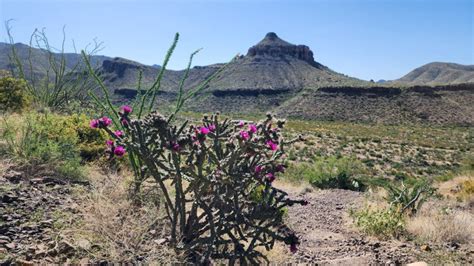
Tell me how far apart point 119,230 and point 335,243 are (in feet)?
9.24

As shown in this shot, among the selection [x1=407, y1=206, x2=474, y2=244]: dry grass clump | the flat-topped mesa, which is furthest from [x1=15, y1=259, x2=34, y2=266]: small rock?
the flat-topped mesa

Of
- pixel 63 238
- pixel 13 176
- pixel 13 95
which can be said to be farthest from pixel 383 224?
pixel 13 95

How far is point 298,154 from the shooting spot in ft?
83.5

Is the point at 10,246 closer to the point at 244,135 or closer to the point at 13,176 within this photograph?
the point at 13,176

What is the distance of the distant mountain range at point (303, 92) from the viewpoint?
219 ft

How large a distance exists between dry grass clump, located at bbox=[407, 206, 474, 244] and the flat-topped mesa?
110 meters

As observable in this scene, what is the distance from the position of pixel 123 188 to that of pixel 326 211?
4018 mm

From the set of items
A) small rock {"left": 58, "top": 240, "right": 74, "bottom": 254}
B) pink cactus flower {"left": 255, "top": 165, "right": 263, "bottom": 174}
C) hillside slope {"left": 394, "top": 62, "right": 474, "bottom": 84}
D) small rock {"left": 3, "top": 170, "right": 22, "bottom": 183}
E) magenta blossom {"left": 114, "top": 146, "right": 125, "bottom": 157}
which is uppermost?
hillside slope {"left": 394, "top": 62, "right": 474, "bottom": 84}

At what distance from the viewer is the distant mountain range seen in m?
66.7

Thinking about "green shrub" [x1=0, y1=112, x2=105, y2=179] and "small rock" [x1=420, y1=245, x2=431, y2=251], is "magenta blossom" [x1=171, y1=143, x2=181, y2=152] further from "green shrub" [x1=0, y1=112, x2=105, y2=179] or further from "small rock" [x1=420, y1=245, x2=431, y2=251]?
"small rock" [x1=420, y1=245, x2=431, y2=251]

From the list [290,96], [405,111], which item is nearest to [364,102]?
[405,111]

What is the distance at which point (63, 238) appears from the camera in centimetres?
340

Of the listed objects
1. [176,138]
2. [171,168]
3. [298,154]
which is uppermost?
[176,138]

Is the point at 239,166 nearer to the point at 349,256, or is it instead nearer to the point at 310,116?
the point at 349,256
